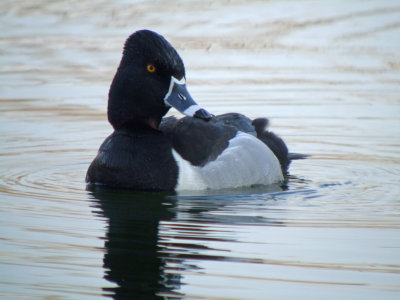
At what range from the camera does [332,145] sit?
10188 millimetres

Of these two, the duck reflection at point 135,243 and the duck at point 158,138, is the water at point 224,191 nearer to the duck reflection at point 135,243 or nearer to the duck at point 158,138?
the duck reflection at point 135,243

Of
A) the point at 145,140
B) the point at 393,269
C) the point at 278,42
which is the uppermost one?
the point at 278,42

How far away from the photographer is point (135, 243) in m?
5.98

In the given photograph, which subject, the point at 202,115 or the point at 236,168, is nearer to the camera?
the point at 202,115

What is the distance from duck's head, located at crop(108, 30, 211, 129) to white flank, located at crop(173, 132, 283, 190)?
0.51 meters

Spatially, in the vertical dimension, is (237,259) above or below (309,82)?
below

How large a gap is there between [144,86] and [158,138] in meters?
0.48

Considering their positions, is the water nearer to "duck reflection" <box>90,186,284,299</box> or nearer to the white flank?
"duck reflection" <box>90,186,284,299</box>

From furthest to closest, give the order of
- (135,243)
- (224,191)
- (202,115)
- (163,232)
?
1. (224,191)
2. (202,115)
3. (163,232)
4. (135,243)

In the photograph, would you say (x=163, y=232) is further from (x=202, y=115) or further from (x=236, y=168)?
(x=236, y=168)

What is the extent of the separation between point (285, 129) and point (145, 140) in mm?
3604

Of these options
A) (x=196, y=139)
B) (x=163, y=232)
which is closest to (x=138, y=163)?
(x=196, y=139)

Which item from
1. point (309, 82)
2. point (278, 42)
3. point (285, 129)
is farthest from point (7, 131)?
point (278, 42)

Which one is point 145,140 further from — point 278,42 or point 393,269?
point 278,42
